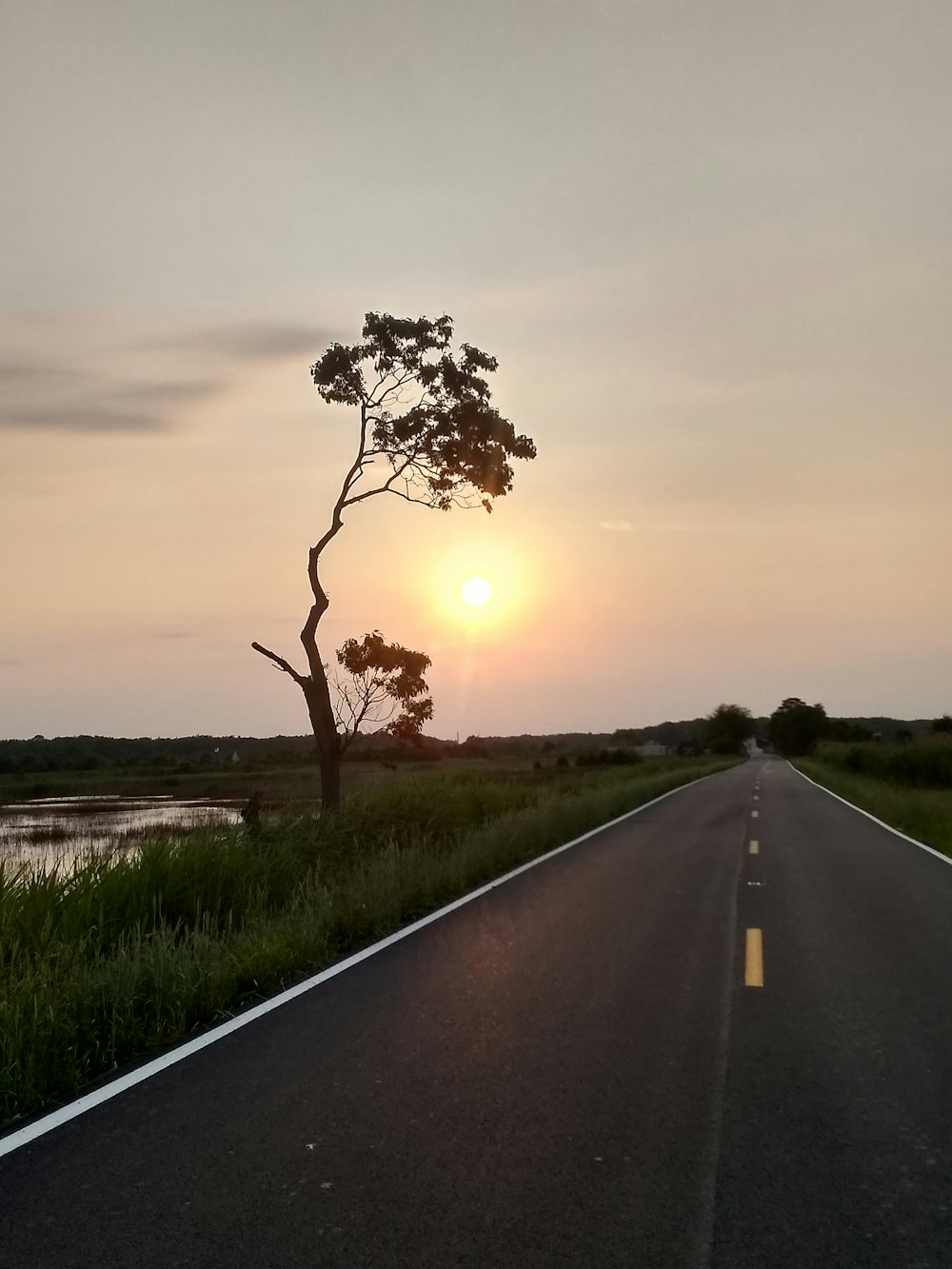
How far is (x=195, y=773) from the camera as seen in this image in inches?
2908

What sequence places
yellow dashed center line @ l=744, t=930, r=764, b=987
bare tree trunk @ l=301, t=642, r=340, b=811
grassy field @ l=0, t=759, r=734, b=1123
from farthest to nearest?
bare tree trunk @ l=301, t=642, r=340, b=811
yellow dashed center line @ l=744, t=930, r=764, b=987
grassy field @ l=0, t=759, r=734, b=1123

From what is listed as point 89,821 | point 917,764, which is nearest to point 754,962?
point 89,821

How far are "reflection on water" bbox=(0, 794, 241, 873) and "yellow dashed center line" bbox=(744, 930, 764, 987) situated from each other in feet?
26.1

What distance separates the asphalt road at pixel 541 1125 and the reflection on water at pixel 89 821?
8.28 meters

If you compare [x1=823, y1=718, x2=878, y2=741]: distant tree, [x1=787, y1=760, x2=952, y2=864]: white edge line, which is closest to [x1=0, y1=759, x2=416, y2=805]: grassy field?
[x1=787, y1=760, x2=952, y2=864]: white edge line

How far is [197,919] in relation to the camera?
10.7m

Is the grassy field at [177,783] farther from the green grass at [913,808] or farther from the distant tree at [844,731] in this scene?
the distant tree at [844,731]

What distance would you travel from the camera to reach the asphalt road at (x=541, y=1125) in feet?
14.2

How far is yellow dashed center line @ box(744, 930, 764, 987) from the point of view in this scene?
922 cm

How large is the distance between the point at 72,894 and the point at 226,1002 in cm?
324

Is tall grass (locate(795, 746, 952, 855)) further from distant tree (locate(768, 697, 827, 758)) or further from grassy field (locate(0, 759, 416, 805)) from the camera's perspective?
distant tree (locate(768, 697, 827, 758))

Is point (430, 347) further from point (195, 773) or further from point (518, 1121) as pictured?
point (195, 773)

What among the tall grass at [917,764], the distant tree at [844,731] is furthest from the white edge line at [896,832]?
the distant tree at [844,731]

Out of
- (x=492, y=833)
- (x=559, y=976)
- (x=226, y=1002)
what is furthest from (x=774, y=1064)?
(x=492, y=833)
